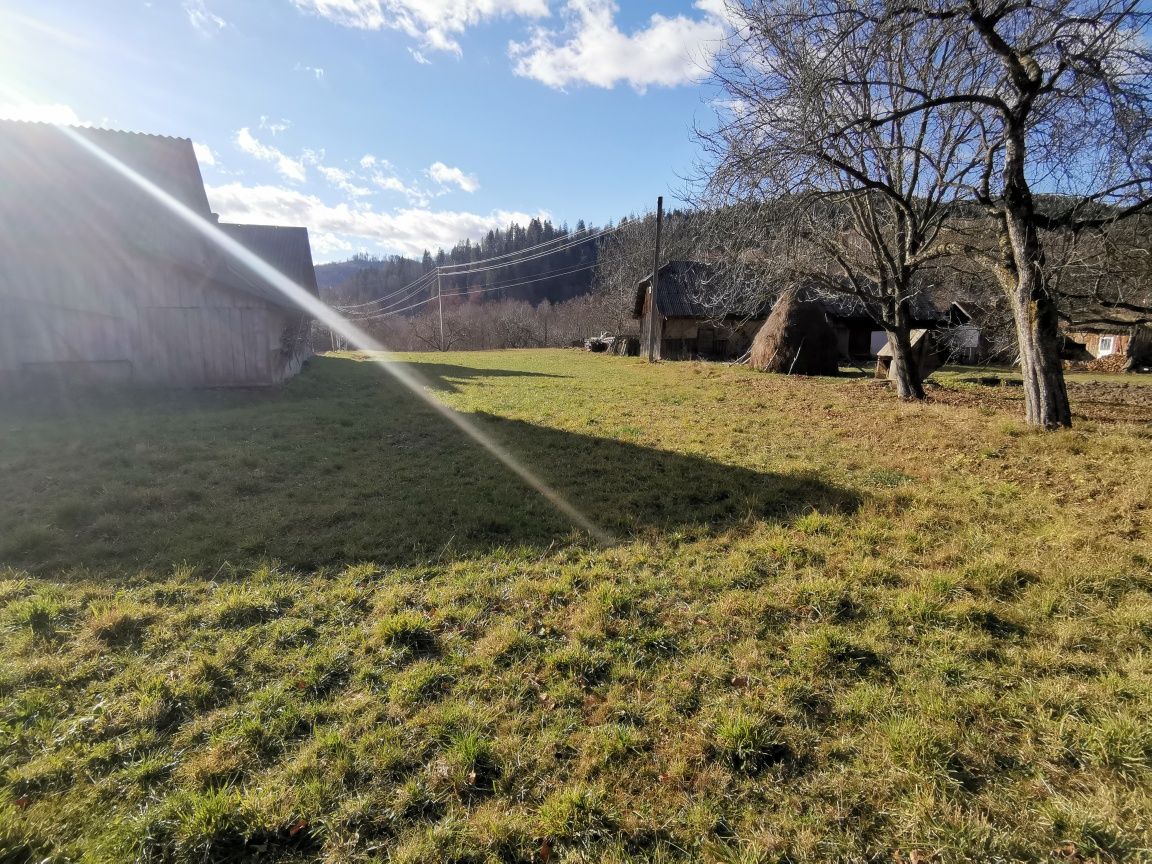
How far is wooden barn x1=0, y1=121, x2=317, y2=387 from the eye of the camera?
10.7 meters

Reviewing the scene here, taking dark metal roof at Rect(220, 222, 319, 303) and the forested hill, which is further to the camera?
the forested hill

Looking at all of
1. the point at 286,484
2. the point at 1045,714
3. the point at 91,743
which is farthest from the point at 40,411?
the point at 1045,714

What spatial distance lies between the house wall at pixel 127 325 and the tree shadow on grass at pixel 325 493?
8.89ft

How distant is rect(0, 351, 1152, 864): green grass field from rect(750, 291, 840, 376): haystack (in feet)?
39.3

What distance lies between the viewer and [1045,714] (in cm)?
261

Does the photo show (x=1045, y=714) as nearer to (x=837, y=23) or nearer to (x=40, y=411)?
(x=837, y=23)

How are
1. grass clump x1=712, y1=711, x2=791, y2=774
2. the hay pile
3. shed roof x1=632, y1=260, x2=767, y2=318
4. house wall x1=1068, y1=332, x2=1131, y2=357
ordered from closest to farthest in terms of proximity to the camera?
grass clump x1=712, y1=711, x2=791, y2=774, the hay pile, shed roof x1=632, y1=260, x2=767, y2=318, house wall x1=1068, y1=332, x2=1131, y2=357

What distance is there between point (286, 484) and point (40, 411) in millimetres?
7486

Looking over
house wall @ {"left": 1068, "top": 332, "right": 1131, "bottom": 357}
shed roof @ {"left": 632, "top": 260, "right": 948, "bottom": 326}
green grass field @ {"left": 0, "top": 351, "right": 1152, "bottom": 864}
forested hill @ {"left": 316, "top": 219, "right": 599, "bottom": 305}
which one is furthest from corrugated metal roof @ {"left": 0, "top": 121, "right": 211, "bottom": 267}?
forested hill @ {"left": 316, "top": 219, "right": 599, "bottom": 305}

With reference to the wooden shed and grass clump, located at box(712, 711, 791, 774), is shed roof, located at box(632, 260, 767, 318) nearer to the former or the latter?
the wooden shed

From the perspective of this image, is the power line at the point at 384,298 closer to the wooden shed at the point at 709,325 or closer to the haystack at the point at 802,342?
the wooden shed at the point at 709,325

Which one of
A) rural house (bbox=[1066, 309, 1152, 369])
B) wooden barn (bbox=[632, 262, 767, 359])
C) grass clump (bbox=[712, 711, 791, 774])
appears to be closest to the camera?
grass clump (bbox=[712, 711, 791, 774])

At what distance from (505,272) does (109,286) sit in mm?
80485

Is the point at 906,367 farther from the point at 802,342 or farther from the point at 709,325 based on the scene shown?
the point at 709,325
